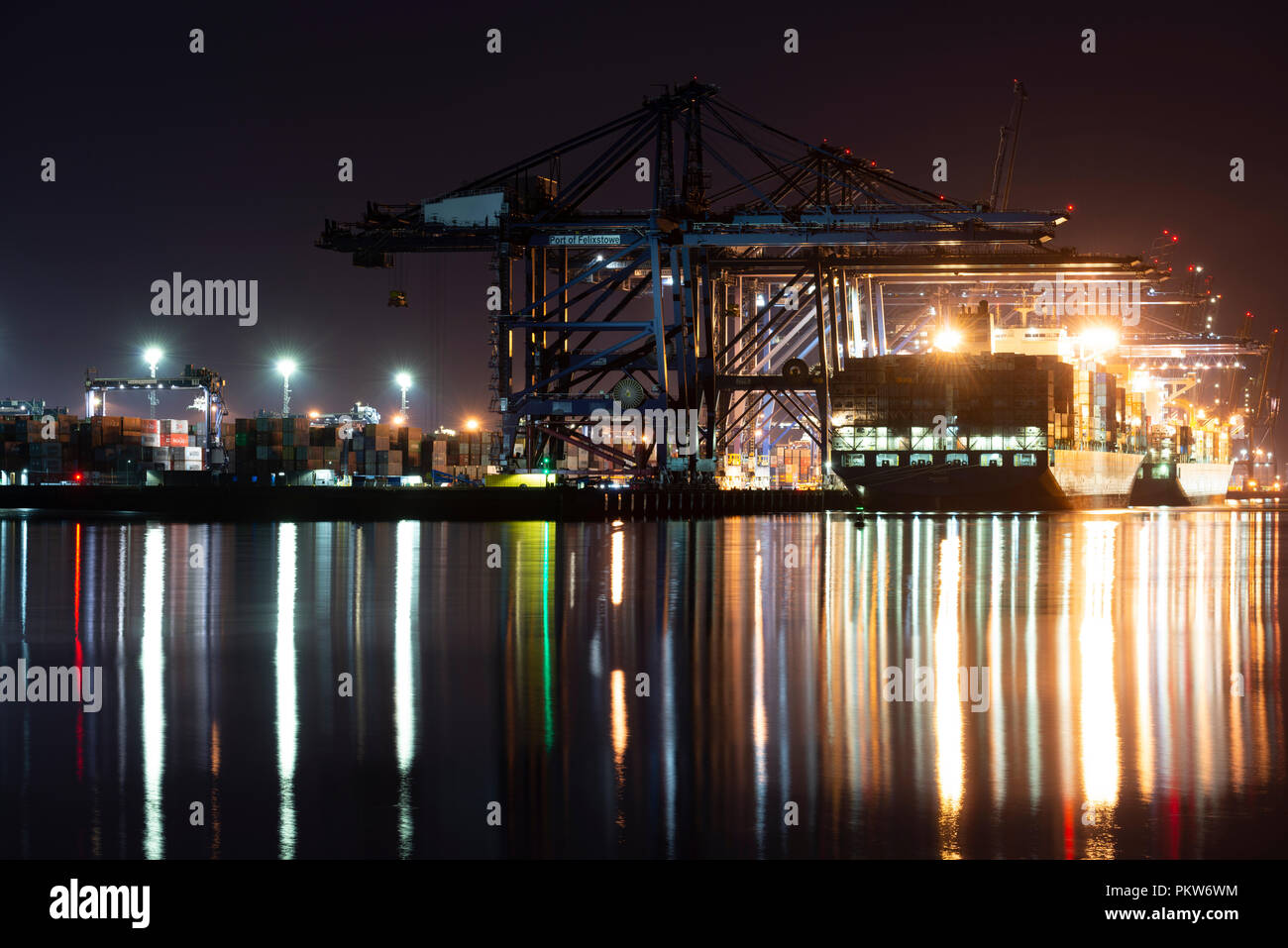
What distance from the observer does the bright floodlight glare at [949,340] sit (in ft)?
309

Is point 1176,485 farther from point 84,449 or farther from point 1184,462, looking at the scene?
point 84,449

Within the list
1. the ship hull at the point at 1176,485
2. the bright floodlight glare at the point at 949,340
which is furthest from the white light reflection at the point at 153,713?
the ship hull at the point at 1176,485

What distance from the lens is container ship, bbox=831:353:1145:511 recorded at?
7775 cm

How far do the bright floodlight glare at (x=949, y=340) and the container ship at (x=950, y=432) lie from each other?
14.2 meters

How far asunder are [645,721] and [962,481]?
68.2m

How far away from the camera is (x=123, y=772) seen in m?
10.1

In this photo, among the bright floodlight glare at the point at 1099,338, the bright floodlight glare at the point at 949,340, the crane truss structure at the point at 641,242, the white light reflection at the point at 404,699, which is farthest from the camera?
the bright floodlight glare at the point at 1099,338

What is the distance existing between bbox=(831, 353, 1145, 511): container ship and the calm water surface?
50.7m

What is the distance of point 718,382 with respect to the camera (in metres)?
69.2

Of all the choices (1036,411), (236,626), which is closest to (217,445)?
(1036,411)

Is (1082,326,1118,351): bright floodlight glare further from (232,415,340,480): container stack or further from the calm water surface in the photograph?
the calm water surface

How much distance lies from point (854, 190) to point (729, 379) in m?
15.8

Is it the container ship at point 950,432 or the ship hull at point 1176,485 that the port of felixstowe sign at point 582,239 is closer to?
the container ship at point 950,432
